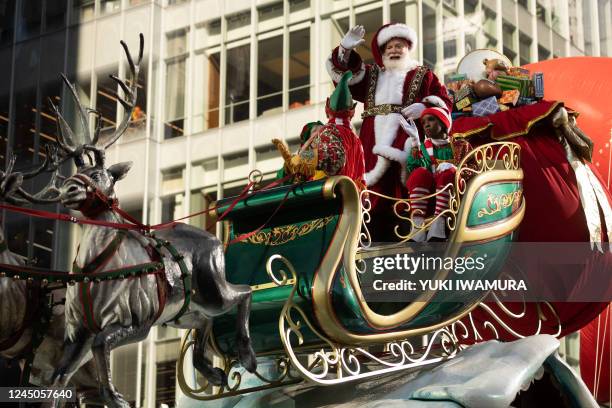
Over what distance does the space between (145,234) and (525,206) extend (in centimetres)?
339

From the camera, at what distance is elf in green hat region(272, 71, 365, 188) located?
27.0ft

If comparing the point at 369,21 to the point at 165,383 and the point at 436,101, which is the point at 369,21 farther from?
the point at 436,101

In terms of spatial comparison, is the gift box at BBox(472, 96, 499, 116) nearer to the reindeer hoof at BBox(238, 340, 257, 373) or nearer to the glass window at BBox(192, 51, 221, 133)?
the reindeer hoof at BBox(238, 340, 257, 373)

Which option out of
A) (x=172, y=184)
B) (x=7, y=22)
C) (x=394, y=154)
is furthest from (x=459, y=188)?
(x=7, y=22)

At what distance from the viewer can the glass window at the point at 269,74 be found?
62.1 ft

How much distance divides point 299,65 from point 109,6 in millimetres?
3763

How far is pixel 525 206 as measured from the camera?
9.35 m

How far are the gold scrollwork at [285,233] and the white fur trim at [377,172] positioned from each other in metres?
1.32

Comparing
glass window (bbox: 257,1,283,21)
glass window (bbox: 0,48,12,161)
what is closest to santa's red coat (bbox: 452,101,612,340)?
glass window (bbox: 257,1,283,21)

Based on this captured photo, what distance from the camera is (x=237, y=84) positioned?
1931 cm

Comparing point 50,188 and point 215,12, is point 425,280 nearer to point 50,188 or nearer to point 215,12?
point 50,188

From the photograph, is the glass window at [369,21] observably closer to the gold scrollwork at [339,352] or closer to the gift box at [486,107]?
the gift box at [486,107]

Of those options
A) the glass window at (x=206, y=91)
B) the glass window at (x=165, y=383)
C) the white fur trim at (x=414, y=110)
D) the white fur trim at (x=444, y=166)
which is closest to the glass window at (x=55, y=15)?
the glass window at (x=206, y=91)

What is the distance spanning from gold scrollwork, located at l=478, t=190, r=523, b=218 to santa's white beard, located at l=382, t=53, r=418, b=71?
142cm
